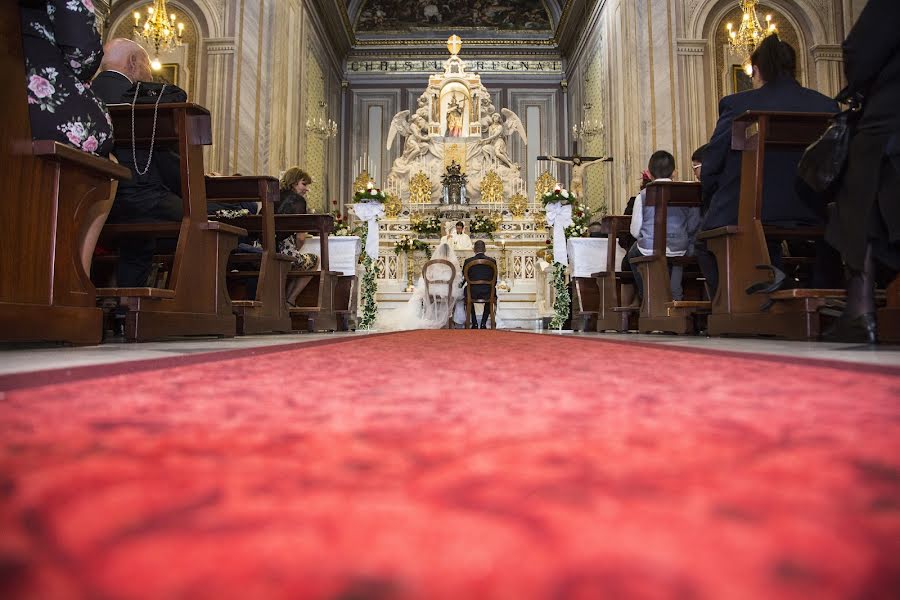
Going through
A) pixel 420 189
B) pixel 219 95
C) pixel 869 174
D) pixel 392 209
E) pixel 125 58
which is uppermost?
pixel 219 95

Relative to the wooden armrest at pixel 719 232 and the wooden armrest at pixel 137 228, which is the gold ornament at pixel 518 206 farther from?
the wooden armrest at pixel 137 228

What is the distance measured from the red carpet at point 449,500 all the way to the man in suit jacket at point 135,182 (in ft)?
8.50

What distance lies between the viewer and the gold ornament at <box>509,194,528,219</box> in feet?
34.6

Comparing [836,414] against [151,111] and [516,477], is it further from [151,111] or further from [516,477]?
[151,111]

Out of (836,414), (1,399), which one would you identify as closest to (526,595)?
(836,414)

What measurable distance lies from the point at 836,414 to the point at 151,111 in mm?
2994

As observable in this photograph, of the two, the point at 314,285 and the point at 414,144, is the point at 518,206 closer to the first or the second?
the point at 414,144

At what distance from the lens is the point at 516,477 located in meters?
0.40

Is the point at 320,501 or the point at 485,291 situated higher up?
the point at 485,291

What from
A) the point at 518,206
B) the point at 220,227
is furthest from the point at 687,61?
the point at 220,227

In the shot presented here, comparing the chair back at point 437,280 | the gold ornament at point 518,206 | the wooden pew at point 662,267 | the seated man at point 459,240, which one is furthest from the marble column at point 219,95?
the wooden pew at point 662,267

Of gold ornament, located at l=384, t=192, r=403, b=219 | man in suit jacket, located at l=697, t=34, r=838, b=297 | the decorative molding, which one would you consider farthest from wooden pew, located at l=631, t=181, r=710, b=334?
gold ornament, located at l=384, t=192, r=403, b=219

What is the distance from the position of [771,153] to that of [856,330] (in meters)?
1.14

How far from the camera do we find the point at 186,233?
293 centimetres
